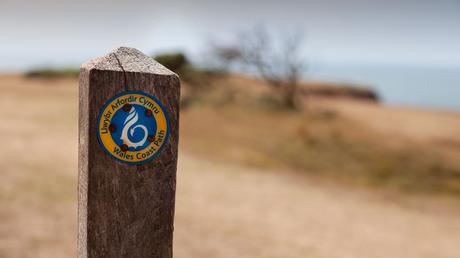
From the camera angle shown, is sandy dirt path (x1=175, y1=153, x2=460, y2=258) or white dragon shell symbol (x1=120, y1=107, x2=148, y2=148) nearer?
white dragon shell symbol (x1=120, y1=107, x2=148, y2=148)

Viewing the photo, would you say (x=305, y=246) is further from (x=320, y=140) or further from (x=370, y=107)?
(x=370, y=107)

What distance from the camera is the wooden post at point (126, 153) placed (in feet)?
5.23

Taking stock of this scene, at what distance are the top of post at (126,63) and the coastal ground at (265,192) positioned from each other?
11.6 ft

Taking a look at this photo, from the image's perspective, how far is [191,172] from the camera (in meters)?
8.38

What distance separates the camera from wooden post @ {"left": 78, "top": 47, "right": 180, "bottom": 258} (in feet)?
5.23

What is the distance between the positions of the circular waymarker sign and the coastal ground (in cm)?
342

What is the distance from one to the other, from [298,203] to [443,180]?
4024 millimetres

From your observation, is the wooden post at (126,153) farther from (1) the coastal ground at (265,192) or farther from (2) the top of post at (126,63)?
(1) the coastal ground at (265,192)

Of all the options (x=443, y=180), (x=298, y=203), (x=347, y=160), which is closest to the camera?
(x=298, y=203)

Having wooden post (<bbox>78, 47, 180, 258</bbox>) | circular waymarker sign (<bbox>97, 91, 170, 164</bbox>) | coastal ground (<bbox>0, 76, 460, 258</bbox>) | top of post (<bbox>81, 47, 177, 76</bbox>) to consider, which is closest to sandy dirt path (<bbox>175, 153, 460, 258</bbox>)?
coastal ground (<bbox>0, 76, 460, 258</bbox>)

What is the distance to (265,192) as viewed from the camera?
7.50 meters

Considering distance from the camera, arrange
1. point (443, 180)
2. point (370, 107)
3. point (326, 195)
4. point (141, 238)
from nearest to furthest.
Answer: point (141, 238)
point (326, 195)
point (443, 180)
point (370, 107)

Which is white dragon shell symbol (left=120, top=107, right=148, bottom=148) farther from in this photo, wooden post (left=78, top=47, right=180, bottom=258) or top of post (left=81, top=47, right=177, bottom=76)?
top of post (left=81, top=47, right=177, bottom=76)

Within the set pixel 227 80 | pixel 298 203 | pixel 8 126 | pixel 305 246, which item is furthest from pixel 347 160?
pixel 227 80
